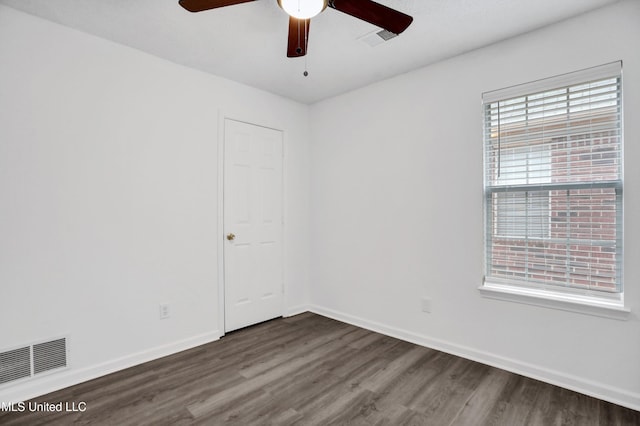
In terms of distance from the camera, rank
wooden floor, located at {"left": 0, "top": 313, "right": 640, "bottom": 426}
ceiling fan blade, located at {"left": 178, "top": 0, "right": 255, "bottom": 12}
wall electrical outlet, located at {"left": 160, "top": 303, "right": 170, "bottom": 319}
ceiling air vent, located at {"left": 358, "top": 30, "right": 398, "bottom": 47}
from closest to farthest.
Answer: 1. ceiling fan blade, located at {"left": 178, "top": 0, "right": 255, "bottom": 12}
2. wooden floor, located at {"left": 0, "top": 313, "right": 640, "bottom": 426}
3. ceiling air vent, located at {"left": 358, "top": 30, "right": 398, "bottom": 47}
4. wall electrical outlet, located at {"left": 160, "top": 303, "right": 170, "bottom": 319}

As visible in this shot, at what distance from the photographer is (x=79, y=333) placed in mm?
2484

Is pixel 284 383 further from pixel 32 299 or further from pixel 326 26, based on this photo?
pixel 326 26

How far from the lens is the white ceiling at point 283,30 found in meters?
2.20

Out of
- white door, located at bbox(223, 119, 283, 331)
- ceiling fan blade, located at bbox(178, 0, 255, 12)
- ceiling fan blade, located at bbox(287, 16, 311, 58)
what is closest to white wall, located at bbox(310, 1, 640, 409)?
white door, located at bbox(223, 119, 283, 331)

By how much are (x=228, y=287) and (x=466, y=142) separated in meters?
2.59

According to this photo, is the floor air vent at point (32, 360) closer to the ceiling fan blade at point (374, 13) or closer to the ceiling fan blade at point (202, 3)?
the ceiling fan blade at point (202, 3)

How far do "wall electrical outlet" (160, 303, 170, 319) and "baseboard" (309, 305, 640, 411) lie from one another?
189 cm

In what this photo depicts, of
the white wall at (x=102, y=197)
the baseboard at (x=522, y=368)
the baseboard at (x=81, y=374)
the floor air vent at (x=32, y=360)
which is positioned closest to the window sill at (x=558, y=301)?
the baseboard at (x=522, y=368)

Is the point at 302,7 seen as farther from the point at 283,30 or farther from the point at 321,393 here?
the point at 321,393

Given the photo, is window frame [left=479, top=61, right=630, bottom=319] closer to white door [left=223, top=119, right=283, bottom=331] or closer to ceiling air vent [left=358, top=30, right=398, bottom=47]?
ceiling air vent [left=358, top=30, right=398, bottom=47]

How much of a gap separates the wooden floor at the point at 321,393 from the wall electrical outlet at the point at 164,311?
0.35 m

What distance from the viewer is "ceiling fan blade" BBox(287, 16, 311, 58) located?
6.25ft

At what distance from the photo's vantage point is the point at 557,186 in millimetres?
2447

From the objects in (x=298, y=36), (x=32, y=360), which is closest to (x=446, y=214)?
(x=298, y=36)
